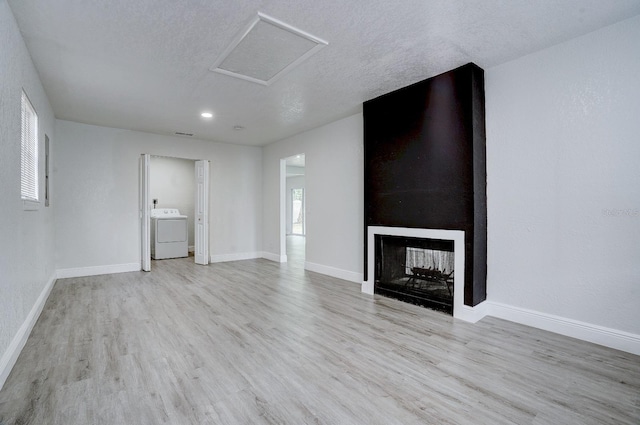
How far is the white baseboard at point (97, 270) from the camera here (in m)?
5.07

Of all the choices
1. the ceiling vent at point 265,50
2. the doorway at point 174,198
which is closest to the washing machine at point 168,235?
the doorway at point 174,198

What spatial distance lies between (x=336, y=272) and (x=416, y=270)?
5.35 ft

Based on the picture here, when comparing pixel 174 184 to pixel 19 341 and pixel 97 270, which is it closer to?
pixel 97 270

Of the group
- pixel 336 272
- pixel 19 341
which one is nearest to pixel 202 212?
pixel 336 272

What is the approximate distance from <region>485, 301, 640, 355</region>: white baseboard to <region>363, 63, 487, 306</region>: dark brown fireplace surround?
0.24m

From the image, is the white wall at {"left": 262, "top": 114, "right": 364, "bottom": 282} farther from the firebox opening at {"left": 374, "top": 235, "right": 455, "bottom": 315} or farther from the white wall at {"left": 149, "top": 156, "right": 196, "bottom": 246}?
the white wall at {"left": 149, "top": 156, "right": 196, "bottom": 246}

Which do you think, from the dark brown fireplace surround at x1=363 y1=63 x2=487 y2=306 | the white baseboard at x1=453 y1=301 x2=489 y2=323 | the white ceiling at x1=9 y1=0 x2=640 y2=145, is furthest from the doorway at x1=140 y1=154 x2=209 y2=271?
the white baseboard at x1=453 y1=301 x2=489 y2=323

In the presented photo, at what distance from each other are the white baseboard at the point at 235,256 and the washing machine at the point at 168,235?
118 centimetres

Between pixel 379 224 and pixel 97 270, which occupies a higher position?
pixel 379 224

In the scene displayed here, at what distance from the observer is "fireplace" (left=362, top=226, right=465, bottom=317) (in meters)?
3.18

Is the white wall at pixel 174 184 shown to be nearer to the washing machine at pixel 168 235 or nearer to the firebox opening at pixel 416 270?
the washing machine at pixel 168 235

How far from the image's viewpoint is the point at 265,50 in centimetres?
281

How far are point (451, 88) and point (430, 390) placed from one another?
2.82 meters

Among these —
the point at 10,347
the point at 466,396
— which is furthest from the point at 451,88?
the point at 10,347
